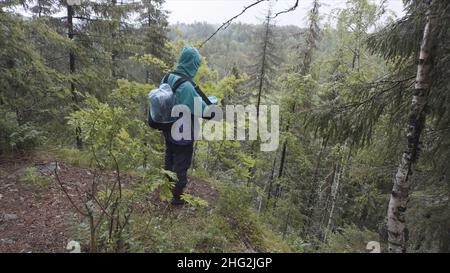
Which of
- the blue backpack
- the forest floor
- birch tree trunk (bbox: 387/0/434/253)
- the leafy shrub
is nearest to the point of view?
birch tree trunk (bbox: 387/0/434/253)

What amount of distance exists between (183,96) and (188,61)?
538 mm

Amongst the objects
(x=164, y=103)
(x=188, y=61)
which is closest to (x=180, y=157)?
(x=164, y=103)

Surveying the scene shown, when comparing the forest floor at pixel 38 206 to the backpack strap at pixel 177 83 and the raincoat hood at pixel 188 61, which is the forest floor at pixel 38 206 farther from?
the raincoat hood at pixel 188 61

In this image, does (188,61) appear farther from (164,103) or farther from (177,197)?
(177,197)

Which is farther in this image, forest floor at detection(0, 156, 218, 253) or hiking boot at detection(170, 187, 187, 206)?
hiking boot at detection(170, 187, 187, 206)

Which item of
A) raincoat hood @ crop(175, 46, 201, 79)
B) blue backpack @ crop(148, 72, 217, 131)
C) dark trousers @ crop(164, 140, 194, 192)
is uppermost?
raincoat hood @ crop(175, 46, 201, 79)

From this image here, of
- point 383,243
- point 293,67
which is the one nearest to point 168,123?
point 383,243

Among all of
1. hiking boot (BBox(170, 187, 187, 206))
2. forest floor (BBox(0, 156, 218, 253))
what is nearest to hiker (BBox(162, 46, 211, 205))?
hiking boot (BBox(170, 187, 187, 206))

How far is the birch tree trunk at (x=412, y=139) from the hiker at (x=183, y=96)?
260cm

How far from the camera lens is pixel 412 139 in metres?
3.46

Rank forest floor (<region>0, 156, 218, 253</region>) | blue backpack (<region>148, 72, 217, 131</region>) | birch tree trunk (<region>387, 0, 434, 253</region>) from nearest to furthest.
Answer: birch tree trunk (<region>387, 0, 434, 253</region>)
forest floor (<region>0, 156, 218, 253</region>)
blue backpack (<region>148, 72, 217, 131</region>)

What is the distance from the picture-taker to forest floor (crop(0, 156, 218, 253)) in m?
3.90

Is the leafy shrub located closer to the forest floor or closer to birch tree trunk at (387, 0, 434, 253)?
the forest floor

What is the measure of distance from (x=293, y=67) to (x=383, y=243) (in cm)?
1162
